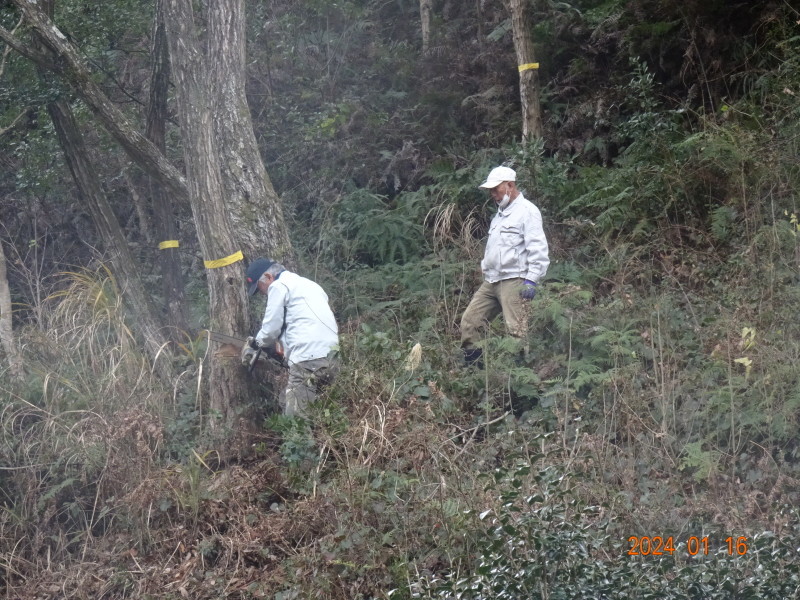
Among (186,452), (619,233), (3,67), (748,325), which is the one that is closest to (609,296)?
(619,233)

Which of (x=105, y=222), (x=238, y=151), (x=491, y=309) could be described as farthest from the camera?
(x=105, y=222)

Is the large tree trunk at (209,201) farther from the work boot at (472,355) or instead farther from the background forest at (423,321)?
the work boot at (472,355)

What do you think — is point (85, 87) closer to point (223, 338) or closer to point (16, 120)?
point (16, 120)

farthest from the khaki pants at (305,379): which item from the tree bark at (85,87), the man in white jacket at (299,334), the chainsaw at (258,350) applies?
the tree bark at (85,87)

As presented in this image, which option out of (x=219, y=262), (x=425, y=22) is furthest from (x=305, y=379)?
(x=425, y=22)

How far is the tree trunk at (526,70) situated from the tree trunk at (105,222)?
14.6 feet

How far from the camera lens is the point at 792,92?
8812 millimetres

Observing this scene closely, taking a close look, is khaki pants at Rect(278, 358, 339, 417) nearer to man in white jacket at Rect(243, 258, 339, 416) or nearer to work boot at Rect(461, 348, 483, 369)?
man in white jacket at Rect(243, 258, 339, 416)

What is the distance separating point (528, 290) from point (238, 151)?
3101 mm

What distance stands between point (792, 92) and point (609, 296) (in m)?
2.63

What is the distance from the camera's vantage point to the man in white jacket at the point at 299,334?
7.52 metres

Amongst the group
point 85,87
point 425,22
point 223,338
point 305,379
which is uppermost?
point 425,22

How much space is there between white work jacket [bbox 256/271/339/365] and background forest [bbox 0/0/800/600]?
31cm

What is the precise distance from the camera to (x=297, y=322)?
7594mm
